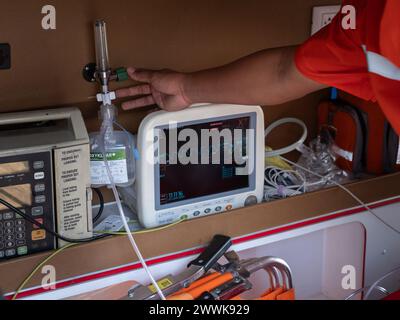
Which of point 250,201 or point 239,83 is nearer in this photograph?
point 239,83

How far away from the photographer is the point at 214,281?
1128 millimetres

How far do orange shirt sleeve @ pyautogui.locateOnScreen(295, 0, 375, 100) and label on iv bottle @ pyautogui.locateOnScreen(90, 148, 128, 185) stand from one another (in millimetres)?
453

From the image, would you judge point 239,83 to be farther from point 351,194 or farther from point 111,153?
point 351,194

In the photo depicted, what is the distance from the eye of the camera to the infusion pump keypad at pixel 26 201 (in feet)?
3.54

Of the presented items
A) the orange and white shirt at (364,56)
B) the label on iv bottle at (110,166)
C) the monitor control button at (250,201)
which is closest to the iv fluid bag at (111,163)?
the label on iv bottle at (110,166)

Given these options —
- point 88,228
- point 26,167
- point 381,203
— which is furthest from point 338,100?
point 26,167

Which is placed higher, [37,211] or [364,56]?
[364,56]

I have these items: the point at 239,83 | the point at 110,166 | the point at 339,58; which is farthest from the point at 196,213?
the point at 339,58

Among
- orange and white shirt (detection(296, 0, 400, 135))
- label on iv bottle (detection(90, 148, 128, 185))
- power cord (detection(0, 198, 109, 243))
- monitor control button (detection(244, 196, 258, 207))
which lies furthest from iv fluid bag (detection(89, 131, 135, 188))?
orange and white shirt (detection(296, 0, 400, 135))

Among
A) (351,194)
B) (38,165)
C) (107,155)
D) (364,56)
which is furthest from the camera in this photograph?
(351,194)

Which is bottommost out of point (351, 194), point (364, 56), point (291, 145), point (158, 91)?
point (351, 194)

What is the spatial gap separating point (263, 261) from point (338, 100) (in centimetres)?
61

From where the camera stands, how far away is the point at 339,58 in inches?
37.2

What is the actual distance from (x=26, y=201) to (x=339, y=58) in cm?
65
